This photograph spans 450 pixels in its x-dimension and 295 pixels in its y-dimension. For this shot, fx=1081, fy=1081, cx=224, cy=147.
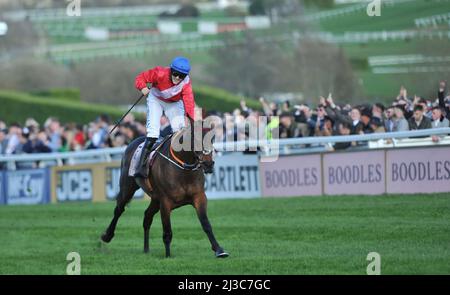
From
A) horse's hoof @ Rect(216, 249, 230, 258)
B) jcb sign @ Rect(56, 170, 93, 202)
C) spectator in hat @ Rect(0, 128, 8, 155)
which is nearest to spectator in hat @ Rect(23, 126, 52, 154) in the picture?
spectator in hat @ Rect(0, 128, 8, 155)

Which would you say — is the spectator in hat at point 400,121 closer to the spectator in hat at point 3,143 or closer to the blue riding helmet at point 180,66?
the blue riding helmet at point 180,66

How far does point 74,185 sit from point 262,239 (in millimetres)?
10175

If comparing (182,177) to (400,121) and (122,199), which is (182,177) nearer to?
(122,199)

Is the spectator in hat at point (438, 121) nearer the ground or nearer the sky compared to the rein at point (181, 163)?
nearer the sky

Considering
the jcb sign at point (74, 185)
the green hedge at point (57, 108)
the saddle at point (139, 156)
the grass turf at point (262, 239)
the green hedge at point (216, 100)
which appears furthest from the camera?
the green hedge at point (57, 108)

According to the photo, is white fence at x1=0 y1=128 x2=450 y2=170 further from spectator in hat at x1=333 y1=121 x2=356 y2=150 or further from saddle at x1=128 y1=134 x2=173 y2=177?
saddle at x1=128 y1=134 x2=173 y2=177

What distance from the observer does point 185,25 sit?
68.3 metres

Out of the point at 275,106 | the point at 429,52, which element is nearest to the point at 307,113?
the point at 275,106

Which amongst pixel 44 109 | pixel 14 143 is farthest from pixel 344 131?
pixel 44 109

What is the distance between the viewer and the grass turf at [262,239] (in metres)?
11.7

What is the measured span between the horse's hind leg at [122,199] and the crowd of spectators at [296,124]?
6.93 ft

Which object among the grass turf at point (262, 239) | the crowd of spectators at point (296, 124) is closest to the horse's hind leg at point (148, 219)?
the grass turf at point (262, 239)
